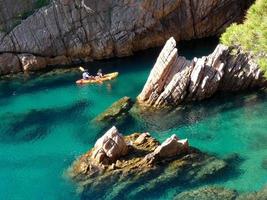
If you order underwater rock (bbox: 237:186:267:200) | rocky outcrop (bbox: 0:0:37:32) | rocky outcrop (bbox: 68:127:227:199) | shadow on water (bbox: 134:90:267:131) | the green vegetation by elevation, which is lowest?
underwater rock (bbox: 237:186:267:200)

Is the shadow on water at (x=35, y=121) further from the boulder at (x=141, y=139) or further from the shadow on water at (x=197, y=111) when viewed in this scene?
the boulder at (x=141, y=139)

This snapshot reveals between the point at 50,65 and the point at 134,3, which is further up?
the point at 134,3

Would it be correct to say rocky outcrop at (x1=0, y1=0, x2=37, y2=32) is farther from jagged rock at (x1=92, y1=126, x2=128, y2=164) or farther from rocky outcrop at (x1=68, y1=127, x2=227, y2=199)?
jagged rock at (x1=92, y1=126, x2=128, y2=164)

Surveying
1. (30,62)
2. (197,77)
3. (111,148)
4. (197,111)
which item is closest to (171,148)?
(111,148)

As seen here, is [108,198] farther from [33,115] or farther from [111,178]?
[33,115]

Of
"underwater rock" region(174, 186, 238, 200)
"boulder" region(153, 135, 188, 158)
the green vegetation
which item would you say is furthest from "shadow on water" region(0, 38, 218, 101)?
the green vegetation

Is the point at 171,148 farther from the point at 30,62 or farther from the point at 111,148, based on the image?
the point at 30,62

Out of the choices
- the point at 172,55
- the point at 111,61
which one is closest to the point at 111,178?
the point at 172,55
